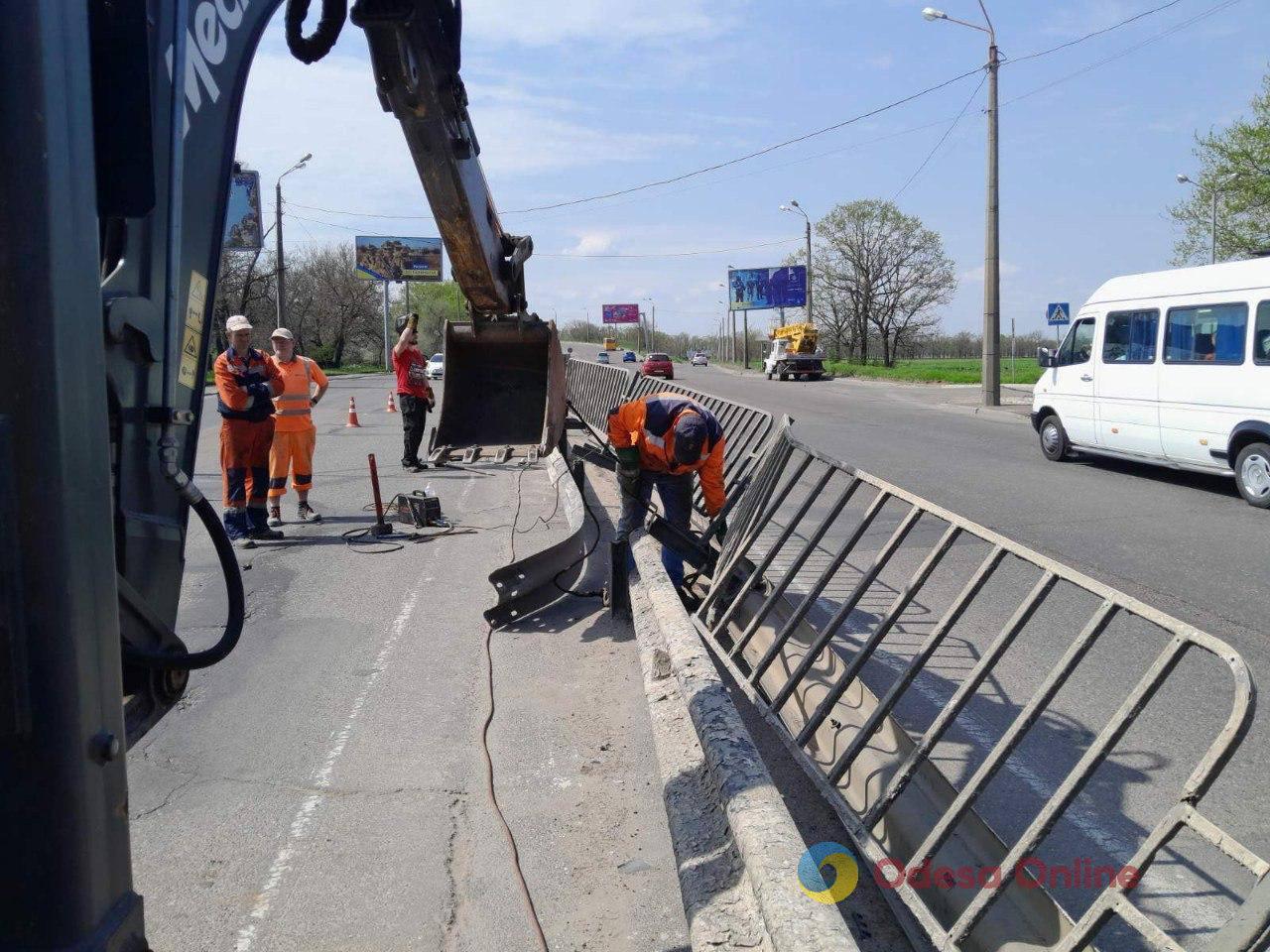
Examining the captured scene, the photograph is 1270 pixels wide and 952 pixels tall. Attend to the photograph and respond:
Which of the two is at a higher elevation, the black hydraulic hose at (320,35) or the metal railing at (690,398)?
the black hydraulic hose at (320,35)

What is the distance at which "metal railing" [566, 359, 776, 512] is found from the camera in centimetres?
854

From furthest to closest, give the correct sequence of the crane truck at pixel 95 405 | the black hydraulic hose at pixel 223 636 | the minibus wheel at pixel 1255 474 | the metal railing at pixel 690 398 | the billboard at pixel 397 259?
the billboard at pixel 397 259 < the minibus wheel at pixel 1255 474 < the metal railing at pixel 690 398 < the black hydraulic hose at pixel 223 636 < the crane truck at pixel 95 405

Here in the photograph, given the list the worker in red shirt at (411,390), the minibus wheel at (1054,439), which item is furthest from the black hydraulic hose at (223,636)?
the minibus wheel at (1054,439)

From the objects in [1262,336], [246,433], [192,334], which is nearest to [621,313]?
[1262,336]

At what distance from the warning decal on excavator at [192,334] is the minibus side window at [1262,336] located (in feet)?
36.1

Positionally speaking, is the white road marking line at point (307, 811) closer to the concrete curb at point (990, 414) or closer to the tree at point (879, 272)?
the concrete curb at point (990, 414)

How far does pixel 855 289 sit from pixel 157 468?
6286 centimetres

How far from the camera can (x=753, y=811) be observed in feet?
9.47

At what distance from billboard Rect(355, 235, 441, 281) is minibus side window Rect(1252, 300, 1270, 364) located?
54871 millimetres

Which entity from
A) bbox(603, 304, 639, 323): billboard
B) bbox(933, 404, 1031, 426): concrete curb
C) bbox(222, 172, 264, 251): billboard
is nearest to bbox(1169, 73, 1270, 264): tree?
bbox(933, 404, 1031, 426): concrete curb

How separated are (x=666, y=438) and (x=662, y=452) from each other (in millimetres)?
97

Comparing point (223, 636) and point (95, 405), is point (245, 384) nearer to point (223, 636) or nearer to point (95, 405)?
point (223, 636)

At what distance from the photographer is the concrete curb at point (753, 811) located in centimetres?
227

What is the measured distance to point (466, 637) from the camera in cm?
598
